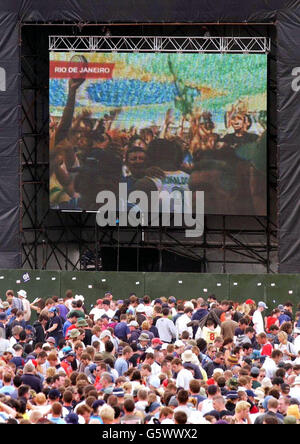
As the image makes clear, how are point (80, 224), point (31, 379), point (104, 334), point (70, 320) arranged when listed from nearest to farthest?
1. point (31, 379)
2. point (104, 334)
3. point (70, 320)
4. point (80, 224)

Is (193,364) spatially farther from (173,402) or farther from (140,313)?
(140,313)

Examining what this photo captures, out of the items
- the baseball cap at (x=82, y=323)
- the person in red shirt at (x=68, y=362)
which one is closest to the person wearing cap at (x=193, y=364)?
the person in red shirt at (x=68, y=362)

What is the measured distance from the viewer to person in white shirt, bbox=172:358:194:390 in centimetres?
1812

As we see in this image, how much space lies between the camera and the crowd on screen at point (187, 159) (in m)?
36.5

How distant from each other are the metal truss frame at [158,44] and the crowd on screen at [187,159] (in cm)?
132

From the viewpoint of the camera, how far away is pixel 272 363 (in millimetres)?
19219

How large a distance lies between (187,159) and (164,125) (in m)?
1.09

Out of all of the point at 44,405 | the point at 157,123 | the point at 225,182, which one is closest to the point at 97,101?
the point at 157,123

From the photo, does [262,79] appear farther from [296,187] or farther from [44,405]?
[44,405]

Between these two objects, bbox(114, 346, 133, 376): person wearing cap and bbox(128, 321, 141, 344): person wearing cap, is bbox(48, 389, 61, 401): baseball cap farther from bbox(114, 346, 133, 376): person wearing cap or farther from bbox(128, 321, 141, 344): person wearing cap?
bbox(128, 321, 141, 344): person wearing cap

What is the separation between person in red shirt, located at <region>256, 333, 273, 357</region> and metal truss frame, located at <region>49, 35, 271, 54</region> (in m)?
15.6

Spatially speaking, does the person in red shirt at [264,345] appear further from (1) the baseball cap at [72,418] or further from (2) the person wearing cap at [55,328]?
(1) the baseball cap at [72,418]

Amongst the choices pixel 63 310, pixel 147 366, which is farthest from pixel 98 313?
pixel 147 366

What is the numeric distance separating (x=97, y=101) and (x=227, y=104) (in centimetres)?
350
